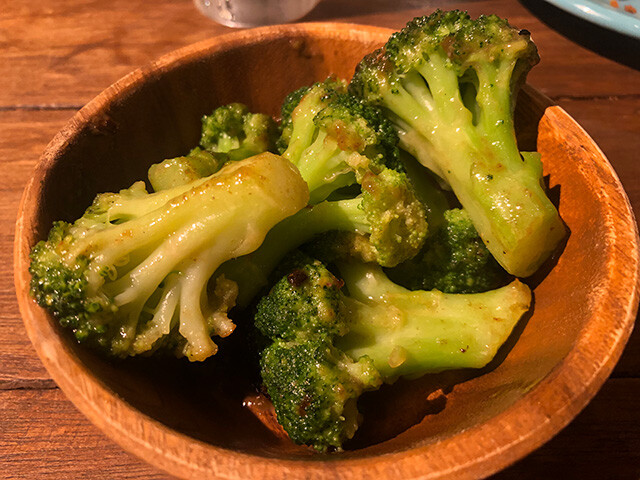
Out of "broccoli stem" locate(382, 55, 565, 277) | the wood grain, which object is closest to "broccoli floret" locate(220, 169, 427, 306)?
"broccoli stem" locate(382, 55, 565, 277)

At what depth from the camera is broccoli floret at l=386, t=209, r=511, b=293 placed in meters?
1.05

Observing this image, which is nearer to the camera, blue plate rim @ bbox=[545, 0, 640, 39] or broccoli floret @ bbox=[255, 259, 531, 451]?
broccoli floret @ bbox=[255, 259, 531, 451]

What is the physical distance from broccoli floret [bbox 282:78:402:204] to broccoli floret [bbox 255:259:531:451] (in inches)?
7.0

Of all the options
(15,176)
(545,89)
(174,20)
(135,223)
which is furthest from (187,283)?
(174,20)

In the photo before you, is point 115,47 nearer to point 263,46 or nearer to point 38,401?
point 263,46

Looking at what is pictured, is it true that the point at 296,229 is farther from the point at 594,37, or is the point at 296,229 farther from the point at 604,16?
the point at 594,37

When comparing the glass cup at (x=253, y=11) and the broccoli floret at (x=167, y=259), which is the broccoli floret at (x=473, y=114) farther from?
the glass cup at (x=253, y=11)

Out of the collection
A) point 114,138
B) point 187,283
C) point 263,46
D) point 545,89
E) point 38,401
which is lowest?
point 38,401

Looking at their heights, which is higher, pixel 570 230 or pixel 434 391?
pixel 570 230

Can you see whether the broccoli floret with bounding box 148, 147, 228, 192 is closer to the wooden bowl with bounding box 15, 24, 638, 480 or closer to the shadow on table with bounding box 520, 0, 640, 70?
the wooden bowl with bounding box 15, 24, 638, 480

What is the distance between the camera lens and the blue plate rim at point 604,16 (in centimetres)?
166

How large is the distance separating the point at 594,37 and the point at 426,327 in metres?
1.52

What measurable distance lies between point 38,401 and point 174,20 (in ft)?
5.22

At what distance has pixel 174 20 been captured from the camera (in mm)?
2154
